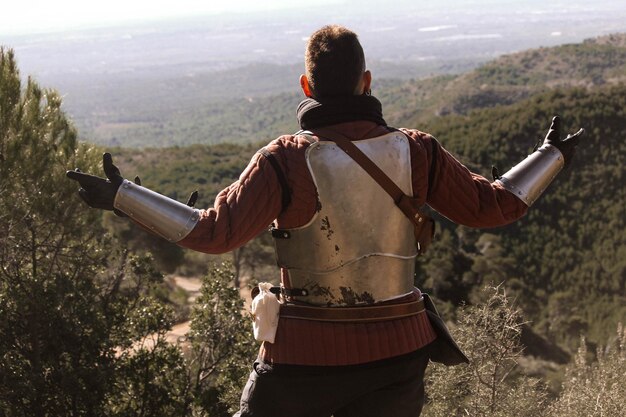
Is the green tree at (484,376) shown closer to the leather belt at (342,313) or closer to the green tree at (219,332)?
the green tree at (219,332)

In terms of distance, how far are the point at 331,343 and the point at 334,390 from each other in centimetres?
18

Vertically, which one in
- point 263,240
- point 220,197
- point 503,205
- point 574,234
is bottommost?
point 574,234

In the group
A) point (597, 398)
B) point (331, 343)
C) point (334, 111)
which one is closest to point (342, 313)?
point (331, 343)

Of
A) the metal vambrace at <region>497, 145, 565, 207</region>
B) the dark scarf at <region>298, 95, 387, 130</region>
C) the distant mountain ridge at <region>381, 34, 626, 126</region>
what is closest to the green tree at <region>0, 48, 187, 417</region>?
the dark scarf at <region>298, 95, 387, 130</region>

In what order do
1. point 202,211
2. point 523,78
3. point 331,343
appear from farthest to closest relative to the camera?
point 523,78 → point 331,343 → point 202,211

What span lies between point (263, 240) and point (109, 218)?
772 cm

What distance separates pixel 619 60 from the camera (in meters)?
85.1

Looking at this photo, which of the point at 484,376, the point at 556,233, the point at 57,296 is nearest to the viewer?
the point at 484,376

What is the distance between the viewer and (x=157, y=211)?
98.3 inches

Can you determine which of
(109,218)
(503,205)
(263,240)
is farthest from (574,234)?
(503,205)

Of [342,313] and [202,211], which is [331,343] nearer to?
[342,313]

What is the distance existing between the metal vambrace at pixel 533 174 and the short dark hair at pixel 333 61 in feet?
2.80

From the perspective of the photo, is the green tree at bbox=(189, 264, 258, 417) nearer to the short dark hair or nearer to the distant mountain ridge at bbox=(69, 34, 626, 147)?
the short dark hair

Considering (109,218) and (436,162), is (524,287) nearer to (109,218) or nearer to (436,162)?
(109,218)
